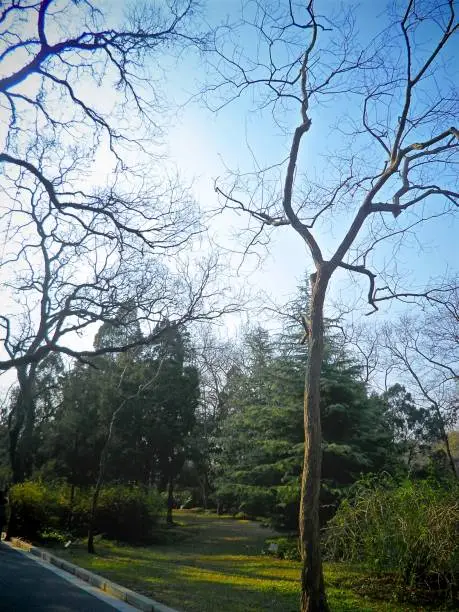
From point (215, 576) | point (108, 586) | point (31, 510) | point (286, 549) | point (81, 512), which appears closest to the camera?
point (108, 586)

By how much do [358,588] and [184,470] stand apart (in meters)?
30.4

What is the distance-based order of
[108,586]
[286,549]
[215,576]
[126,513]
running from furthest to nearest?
1. [126,513]
2. [286,549]
3. [215,576]
4. [108,586]

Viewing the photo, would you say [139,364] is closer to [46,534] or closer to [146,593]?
[46,534]

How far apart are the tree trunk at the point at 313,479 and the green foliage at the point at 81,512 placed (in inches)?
603


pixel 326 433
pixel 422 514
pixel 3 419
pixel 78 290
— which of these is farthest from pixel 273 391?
pixel 3 419

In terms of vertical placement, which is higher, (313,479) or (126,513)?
(313,479)

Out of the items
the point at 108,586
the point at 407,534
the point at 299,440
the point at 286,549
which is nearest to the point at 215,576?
the point at 108,586

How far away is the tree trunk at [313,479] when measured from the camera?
7410 millimetres

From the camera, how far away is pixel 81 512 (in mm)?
Result: 21844

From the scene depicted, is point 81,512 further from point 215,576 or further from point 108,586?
point 108,586

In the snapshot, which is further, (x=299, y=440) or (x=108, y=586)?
(x=299, y=440)

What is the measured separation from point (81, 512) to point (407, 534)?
1685 centimetres

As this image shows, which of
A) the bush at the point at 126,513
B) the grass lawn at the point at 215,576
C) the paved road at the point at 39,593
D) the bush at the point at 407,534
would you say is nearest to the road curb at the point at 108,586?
the grass lawn at the point at 215,576

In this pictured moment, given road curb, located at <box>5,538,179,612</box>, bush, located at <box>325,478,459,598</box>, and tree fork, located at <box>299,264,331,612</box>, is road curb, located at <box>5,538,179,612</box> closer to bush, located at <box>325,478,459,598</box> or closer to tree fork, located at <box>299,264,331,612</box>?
tree fork, located at <box>299,264,331,612</box>
